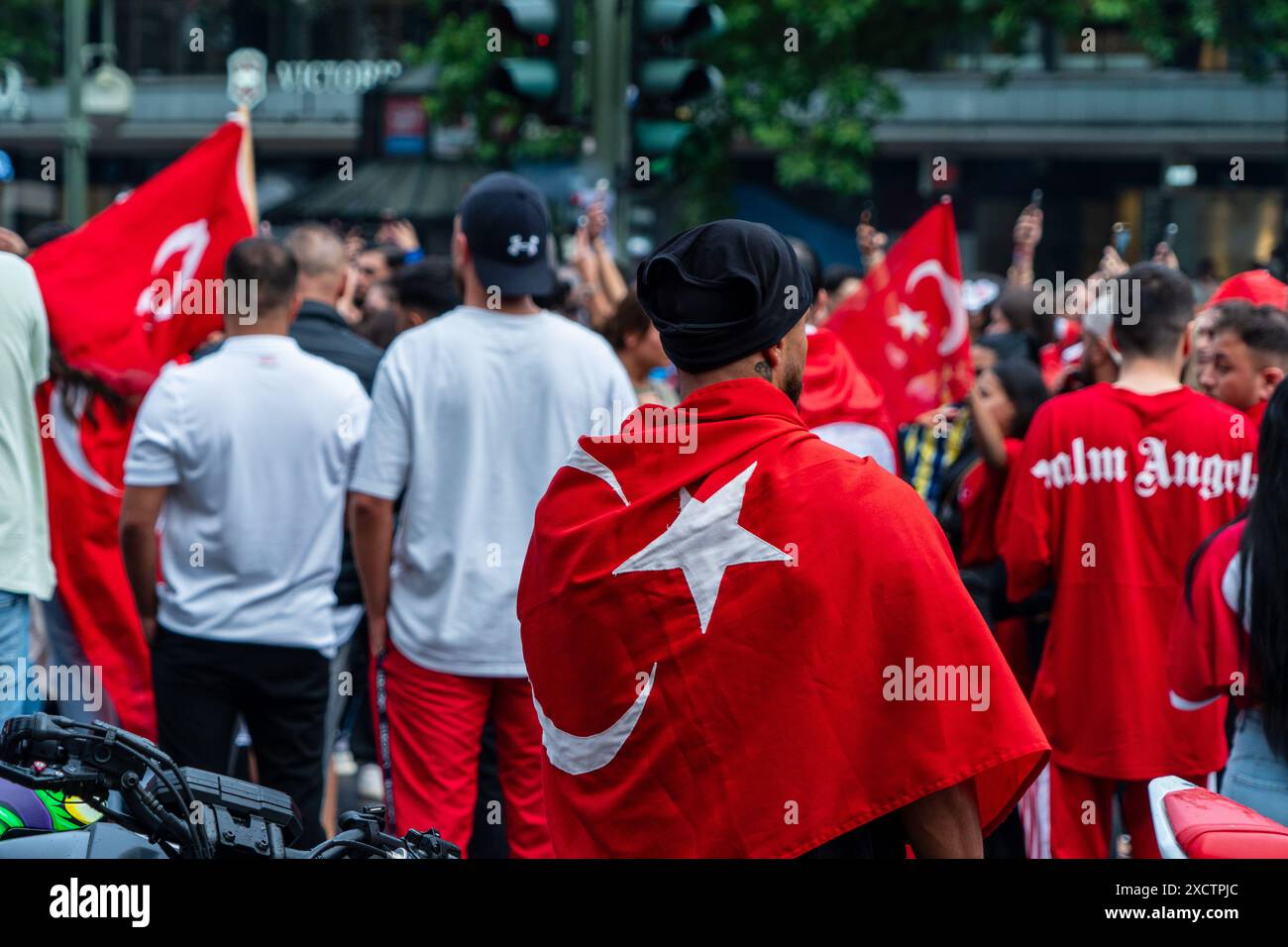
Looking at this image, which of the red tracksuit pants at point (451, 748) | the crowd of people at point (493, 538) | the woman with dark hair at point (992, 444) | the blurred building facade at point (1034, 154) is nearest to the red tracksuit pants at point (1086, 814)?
the crowd of people at point (493, 538)

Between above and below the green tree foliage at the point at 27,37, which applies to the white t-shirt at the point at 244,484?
below

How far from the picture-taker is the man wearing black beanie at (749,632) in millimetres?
2199

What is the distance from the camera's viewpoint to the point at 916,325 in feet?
23.0

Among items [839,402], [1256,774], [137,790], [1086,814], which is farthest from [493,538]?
[137,790]

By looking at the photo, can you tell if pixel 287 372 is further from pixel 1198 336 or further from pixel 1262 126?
pixel 1262 126

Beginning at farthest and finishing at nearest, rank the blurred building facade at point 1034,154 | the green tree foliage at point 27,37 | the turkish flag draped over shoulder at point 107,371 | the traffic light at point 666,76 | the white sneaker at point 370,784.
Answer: the blurred building facade at point 1034,154, the green tree foliage at point 27,37, the traffic light at point 666,76, the white sneaker at point 370,784, the turkish flag draped over shoulder at point 107,371

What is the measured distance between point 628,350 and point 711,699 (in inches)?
146

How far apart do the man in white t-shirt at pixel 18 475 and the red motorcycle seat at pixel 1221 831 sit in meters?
3.31

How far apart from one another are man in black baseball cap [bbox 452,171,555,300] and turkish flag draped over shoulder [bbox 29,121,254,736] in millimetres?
1662

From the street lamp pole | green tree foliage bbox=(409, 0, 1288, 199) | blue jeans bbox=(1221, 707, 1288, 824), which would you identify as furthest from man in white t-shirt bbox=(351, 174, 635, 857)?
green tree foliage bbox=(409, 0, 1288, 199)

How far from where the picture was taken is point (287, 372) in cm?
484

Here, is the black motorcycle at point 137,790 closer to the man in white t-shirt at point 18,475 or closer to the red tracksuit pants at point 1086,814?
the man in white t-shirt at point 18,475

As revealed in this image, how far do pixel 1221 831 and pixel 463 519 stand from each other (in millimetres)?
2513
